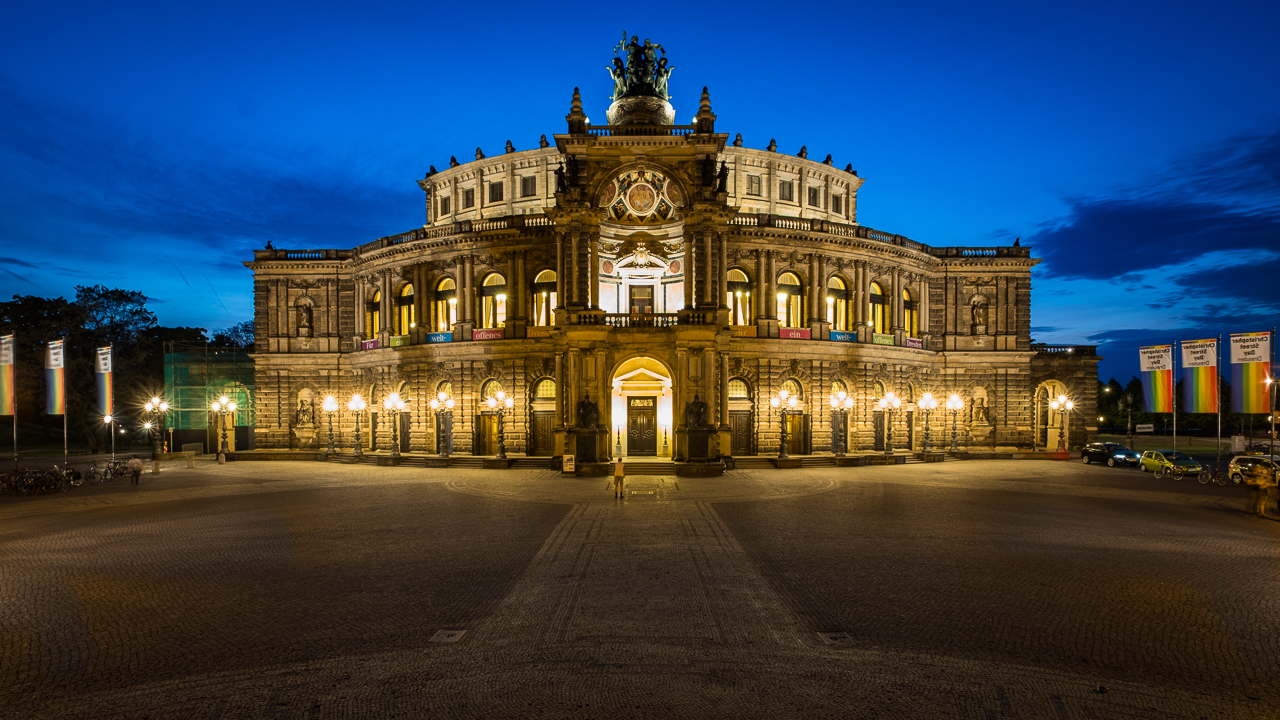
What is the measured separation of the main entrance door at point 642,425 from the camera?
38.1 meters

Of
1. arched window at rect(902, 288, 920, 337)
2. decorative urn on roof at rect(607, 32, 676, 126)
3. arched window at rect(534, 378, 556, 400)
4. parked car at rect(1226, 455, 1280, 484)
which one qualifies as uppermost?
decorative urn on roof at rect(607, 32, 676, 126)

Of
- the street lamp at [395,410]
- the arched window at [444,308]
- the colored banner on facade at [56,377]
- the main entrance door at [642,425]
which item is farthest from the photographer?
the arched window at [444,308]

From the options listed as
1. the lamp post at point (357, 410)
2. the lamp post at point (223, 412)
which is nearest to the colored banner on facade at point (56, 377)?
the lamp post at point (223, 412)

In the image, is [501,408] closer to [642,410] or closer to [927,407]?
[642,410]

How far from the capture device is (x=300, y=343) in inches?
1850

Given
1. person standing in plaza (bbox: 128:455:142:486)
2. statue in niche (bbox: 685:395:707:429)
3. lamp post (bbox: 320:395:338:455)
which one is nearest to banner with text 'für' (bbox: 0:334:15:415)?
person standing in plaza (bbox: 128:455:142:486)

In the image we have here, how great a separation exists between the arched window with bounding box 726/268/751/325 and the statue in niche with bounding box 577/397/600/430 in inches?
485

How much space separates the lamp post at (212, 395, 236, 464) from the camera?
140 ft

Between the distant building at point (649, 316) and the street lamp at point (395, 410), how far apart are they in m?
1.14

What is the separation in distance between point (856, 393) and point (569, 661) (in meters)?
36.3

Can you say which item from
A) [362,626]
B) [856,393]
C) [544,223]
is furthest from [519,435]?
[362,626]

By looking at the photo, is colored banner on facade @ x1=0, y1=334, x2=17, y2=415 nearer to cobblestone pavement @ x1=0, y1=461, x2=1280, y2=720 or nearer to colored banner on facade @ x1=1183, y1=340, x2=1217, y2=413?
cobblestone pavement @ x1=0, y1=461, x2=1280, y2=720

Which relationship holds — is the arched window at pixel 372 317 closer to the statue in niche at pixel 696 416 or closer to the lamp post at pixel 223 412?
the lamp post at pixel 223 412

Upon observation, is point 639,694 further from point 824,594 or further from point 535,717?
point 824,594
